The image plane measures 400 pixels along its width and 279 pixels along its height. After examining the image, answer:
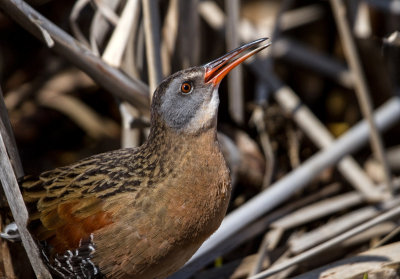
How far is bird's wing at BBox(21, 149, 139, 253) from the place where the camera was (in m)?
2.39

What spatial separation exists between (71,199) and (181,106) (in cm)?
55

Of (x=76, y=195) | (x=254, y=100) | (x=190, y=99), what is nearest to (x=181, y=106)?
(x=190, y=99)

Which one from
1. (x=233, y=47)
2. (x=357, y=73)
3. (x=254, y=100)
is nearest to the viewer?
(x=357, y=73)

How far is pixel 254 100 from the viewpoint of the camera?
4266mm

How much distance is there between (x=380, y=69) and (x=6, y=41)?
2.64m

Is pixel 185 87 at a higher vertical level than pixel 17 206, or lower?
higher

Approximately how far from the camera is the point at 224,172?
8.01 feet

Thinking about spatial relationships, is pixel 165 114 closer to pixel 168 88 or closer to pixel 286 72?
pixel 168 88

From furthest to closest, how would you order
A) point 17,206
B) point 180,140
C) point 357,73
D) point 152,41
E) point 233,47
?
point 233,47
point 357,73
point 152,41
point 180,140
point 17,206

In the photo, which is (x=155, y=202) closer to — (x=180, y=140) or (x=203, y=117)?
(x=180, y=140)

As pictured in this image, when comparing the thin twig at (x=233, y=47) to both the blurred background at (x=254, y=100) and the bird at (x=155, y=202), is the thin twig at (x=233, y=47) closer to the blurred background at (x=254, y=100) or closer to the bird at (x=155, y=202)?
the blurred background at (x=254, y=100)

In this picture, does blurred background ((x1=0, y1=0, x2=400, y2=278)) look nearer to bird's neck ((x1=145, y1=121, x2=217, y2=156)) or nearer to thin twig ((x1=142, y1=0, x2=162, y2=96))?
thin twig ((x1=142, y1=0, x2=162, y2=96))

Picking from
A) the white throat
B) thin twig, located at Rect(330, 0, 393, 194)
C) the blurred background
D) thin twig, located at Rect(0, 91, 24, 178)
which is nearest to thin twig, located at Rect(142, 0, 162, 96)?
the blurred background

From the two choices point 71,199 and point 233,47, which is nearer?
point 71,199
